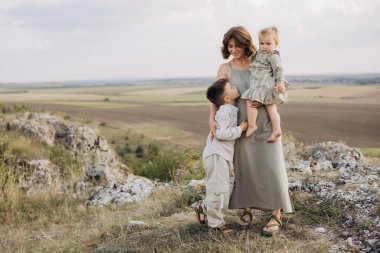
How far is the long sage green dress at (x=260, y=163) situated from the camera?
181 inches

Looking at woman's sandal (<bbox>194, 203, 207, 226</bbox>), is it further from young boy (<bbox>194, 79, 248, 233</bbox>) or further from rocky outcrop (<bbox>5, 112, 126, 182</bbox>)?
rocky outcrop (<bbox>5, 112, 126, 182</bbox>)

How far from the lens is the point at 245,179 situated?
186 inches

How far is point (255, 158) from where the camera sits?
15.3 ft

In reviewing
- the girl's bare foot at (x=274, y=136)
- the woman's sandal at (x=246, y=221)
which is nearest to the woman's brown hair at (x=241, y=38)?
the girl's bare foot at (x=274, y=136)

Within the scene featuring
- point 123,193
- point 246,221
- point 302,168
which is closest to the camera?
point 246,221

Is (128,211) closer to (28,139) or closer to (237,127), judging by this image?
(237,127)

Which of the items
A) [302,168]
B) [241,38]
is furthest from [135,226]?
[302,168]

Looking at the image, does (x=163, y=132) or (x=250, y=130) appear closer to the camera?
(x=250, y=130)

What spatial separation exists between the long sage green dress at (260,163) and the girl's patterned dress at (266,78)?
0.57ft

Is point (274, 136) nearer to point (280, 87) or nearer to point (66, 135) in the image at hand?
point (280, 87)

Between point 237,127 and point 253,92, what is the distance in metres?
0.40

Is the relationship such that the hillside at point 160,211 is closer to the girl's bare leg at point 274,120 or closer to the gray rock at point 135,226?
the gray rock at point 135,226

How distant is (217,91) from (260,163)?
2.96 feet

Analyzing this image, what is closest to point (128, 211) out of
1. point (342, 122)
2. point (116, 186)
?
point (116, 186)
